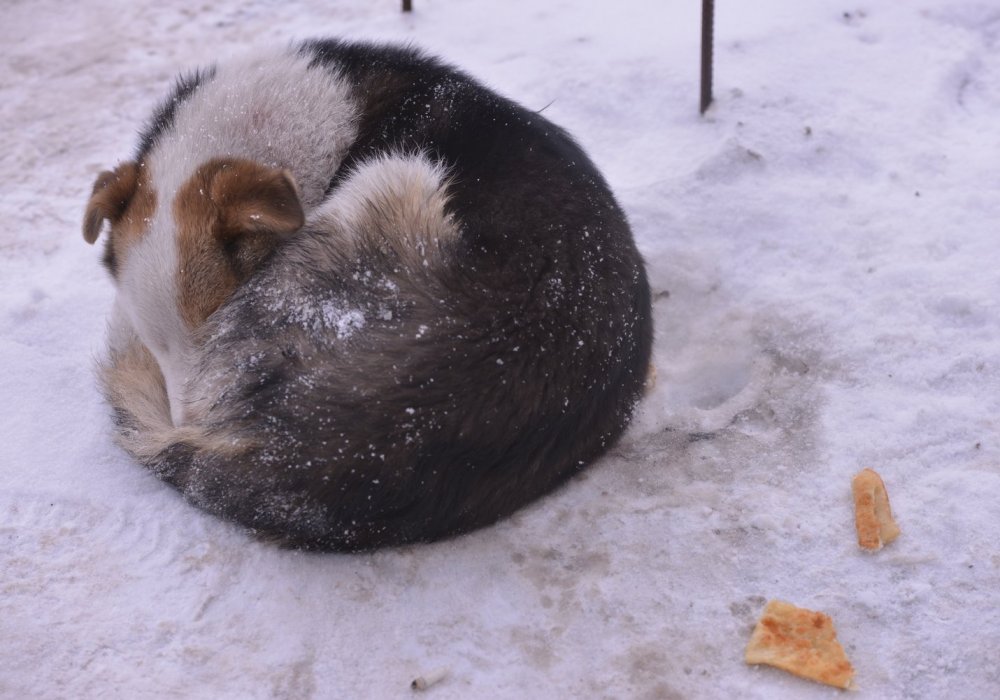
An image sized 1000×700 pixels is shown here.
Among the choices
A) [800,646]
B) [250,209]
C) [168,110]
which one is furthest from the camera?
[168,110]

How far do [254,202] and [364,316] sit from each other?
0.49 m

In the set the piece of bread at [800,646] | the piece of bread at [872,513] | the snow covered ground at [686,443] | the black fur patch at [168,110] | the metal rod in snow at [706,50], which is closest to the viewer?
the piece of bread at [800,646]

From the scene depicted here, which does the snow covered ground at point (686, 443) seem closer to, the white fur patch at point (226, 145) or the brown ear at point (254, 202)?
the white fur patch at point (226, 145)

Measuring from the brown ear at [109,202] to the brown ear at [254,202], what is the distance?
0.35 meters

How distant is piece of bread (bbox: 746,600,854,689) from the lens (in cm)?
221

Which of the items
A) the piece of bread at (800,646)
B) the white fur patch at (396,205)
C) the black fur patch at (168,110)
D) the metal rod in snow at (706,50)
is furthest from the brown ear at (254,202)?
the metal rod in snow at (706,50)

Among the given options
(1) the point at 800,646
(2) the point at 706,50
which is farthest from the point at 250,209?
(2) the point at 706,50

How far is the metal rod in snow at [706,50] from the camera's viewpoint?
404 centimetres

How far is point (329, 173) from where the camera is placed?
3215mm

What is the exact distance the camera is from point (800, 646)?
2.28 m

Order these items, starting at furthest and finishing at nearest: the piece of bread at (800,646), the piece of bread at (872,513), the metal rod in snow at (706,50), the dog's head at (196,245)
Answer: the metal rod in snow at (706,50) → the dog's head at (196,245) → the piece of bread at (872,513) → the piece of bread at (800,646)

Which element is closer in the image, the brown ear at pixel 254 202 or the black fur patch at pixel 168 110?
the brown ear at pixel 254 202

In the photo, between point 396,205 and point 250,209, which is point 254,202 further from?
point 396,205

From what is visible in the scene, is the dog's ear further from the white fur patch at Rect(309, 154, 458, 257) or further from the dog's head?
the white fur patch at Rect(309, 154, 458, 257)
